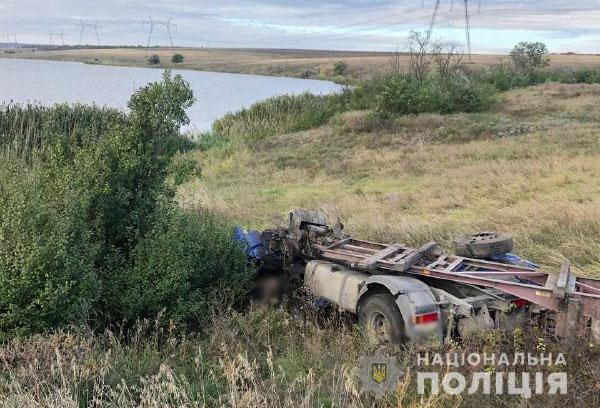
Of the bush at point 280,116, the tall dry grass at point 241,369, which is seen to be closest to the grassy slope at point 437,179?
the tall dry grass at point 241,369

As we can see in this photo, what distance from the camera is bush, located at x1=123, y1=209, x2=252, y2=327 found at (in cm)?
625

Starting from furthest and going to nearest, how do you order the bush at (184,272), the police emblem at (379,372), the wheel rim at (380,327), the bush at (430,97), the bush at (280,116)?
1. the bush at (280,116)
2. the bush at (430,97)
3. the bush at (184,272)
4. the wheel rim at (380,327)
5. the police emblem at (379,372)

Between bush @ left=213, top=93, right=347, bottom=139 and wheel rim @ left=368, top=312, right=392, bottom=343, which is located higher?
bush @ left=213, top=93, right=347, bottom=139

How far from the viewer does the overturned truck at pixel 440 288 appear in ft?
16.8

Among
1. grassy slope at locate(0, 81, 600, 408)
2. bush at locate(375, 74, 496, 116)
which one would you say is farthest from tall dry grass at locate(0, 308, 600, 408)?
bush at locate(375, 74, 496, 116)

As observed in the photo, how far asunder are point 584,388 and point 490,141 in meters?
18.0

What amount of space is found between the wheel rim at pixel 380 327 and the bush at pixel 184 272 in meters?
1.94

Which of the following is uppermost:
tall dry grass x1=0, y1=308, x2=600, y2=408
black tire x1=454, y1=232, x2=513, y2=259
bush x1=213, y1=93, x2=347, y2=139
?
bush x1=213, y1=93, x2=347, y2=139

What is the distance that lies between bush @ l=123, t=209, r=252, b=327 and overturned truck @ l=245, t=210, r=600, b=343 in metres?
0.85

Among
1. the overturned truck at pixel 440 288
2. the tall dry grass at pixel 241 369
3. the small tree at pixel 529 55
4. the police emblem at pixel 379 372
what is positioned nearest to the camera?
the tall dry grass at pixel 241 369

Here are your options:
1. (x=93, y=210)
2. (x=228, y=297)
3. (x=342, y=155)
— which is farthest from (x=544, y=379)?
(x=342, y=155)

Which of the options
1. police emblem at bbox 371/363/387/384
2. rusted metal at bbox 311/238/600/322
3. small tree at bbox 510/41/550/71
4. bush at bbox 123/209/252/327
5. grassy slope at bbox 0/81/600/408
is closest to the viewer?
grassy slope at bbox 0/81/600/408

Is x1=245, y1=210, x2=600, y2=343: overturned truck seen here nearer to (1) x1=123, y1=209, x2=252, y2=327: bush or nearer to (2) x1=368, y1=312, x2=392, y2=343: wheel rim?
(2) x1=368, y1=312, x2=392, y2=343: wheel rim

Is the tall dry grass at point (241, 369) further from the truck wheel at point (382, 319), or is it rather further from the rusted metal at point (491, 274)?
the rusted metal at point (491, 274)
